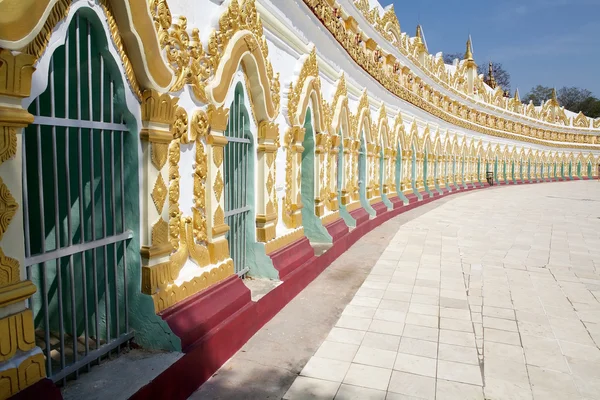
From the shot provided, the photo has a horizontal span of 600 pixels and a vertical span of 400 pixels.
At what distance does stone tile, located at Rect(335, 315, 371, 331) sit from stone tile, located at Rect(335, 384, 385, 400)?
1.08m

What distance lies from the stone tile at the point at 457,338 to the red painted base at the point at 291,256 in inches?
65.1

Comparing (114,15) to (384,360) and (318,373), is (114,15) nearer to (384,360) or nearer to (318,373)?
(318,373)

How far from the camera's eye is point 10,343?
192cm

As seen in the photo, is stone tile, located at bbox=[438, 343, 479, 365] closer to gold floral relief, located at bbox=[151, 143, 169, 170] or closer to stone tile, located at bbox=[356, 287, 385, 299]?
stone tile, located at bbox=[356, 287, 385, 299]

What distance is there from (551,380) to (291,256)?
2819 millimetres

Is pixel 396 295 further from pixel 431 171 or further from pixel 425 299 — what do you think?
pixel 431 171

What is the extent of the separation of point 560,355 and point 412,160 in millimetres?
11408

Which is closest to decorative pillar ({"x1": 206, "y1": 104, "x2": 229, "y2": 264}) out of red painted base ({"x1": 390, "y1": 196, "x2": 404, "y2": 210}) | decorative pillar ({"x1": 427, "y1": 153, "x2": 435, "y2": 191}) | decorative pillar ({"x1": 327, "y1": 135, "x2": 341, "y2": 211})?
decorative pillar ({"x1": 327, "y1": 135, "x2": 341, "y2": 211})

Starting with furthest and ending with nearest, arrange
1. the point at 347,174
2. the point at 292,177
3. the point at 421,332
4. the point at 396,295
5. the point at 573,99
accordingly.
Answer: the point at 573,99, the point at 347,174, the point at 292,177, the point at 396,295, the point at 421,332

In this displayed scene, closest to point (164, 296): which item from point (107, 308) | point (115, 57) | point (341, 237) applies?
point (107, 308)

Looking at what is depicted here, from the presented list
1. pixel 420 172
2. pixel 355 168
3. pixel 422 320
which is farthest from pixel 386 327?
pixel 420 172

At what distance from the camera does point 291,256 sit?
5.19 meters

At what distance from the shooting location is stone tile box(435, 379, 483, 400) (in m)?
2.92

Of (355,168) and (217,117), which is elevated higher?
(217,117)
